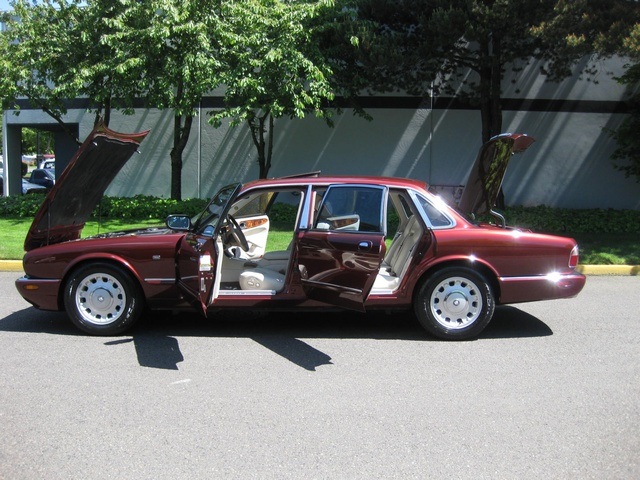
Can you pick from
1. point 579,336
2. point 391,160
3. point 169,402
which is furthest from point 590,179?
point 169,402

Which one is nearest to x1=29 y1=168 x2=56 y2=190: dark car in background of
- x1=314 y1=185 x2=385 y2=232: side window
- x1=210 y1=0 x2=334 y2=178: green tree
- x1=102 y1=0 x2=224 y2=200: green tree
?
x1=102 y1=0 x2=224 y2=200: green tree

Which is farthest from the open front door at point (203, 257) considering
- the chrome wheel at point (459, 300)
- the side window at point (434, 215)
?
the chrome wheel at point (459, 300)

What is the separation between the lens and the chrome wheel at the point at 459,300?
6199mm

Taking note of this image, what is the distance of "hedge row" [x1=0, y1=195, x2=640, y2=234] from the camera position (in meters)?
14.0

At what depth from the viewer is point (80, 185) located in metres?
6.70

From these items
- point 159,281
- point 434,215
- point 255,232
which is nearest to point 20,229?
point 255,232

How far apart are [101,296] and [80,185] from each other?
1245 millimetres

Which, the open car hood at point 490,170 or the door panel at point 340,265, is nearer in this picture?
the door panel at point 340,265

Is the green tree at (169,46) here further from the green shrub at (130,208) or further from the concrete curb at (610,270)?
the concrete curb at (610,270)

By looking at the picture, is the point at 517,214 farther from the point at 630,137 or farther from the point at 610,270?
the point at 610,270

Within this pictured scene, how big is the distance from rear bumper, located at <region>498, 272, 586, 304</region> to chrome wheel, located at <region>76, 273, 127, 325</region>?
12.2 feet

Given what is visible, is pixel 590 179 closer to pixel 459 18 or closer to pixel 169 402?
pixel 459 18

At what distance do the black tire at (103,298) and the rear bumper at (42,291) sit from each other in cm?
12

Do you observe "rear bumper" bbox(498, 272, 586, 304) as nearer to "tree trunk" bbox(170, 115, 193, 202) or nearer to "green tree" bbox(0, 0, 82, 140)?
"green tree" bbox(0, 0, 82, 140)
